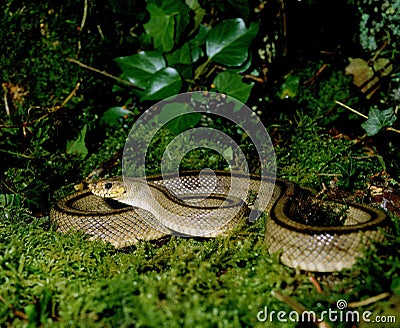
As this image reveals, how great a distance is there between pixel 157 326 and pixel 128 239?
190cm

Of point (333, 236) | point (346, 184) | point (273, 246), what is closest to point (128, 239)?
point (273, 246)

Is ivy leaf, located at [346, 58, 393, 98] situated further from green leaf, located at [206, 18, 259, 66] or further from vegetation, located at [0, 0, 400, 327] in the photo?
green leaf, located at [206, 18, 259, 66]

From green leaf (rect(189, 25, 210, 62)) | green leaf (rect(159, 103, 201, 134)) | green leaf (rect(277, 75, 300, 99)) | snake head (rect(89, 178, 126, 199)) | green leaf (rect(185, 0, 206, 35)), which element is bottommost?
snake head (rect(89, 178, 126, 199))

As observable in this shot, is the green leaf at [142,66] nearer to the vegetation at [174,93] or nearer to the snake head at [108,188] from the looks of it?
the vegetation at [174,93]

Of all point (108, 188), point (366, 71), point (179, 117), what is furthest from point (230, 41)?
point (108, 188)

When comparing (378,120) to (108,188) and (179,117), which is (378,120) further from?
(108,188)

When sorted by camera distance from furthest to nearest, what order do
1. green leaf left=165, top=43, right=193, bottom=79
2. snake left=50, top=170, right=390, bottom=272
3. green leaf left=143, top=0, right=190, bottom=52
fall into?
green leaf left=165, top=43, right=193, bottom=79 < green leaf left=143, top=0, right=190, bottom=52 < snake left=50, top=170, right=390, bottom=272

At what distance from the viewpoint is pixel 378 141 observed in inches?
240

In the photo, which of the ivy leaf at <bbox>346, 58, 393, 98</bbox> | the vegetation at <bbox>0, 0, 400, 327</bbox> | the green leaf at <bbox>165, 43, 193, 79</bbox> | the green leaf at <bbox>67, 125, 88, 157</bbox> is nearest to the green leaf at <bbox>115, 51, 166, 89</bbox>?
the vegetation at <bbox>0, 0, 400, 327</bbox>

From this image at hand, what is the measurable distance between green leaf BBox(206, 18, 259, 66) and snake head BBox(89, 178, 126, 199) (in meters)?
2.29

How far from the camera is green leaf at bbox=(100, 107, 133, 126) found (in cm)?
670

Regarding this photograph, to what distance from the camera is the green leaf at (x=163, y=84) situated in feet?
19.4

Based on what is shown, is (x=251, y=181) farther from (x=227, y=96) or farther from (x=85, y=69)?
(x=85, y=69)

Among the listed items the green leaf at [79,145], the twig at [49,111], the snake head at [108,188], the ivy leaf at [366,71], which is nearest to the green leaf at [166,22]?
the twig at [49,111]
